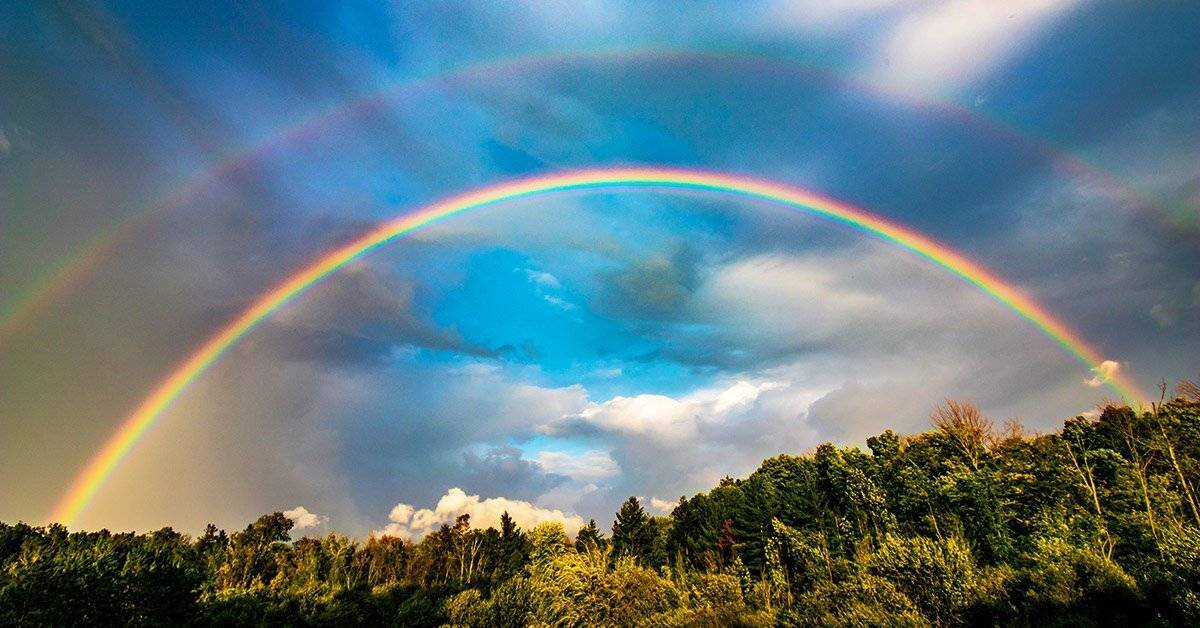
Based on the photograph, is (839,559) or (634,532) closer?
(839,559)

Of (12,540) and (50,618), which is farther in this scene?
(12,540)

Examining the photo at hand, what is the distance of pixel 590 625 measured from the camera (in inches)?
1447

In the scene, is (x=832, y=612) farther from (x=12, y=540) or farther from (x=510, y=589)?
(x=12, y=540)

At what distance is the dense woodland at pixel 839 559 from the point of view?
1195 inches

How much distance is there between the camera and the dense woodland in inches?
1195

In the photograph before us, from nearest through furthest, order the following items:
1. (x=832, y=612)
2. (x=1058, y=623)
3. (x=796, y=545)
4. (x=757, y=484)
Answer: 1. (x=1058, y=623)
2. (x=832, y=612)
3. (x=796, y=545)
4. (x=757, y=484)

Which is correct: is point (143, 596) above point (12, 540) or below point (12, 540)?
below

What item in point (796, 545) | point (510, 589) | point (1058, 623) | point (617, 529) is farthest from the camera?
point (617, 529)

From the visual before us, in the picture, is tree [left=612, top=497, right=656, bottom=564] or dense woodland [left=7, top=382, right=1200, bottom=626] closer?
dense woodland [left=7, top=382, right=1200, bottom=626]

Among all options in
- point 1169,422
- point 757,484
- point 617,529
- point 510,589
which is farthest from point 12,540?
point 1169,422

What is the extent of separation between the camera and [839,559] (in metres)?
66.4

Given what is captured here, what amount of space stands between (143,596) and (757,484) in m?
96.9

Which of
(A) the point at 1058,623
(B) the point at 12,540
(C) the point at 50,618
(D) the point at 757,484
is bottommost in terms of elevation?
(A) the point at 1058,623

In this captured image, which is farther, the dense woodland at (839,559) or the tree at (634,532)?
the tree at (634,532)
